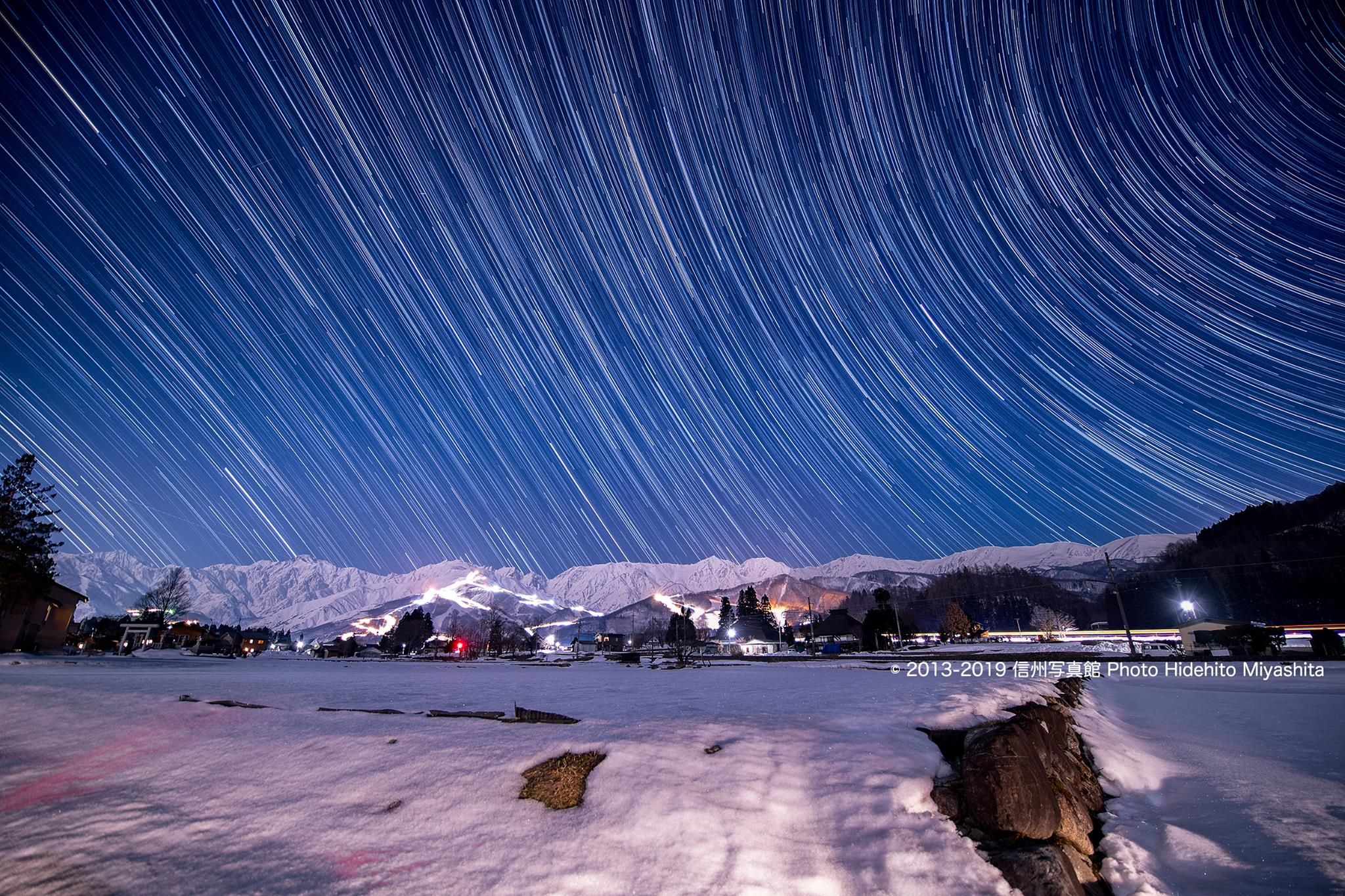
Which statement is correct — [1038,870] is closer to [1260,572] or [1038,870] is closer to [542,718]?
[542,718]

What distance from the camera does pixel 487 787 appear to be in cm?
688

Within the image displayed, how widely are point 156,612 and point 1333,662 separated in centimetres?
15126

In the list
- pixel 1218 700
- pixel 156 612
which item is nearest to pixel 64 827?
pixel 1218 700

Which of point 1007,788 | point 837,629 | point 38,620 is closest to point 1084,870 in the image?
point 1007,788

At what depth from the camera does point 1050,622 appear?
10919 cm

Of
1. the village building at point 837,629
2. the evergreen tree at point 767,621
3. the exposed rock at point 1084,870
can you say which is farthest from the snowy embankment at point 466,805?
the evergreen tree at point 767,621

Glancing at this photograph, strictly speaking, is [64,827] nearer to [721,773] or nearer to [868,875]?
[721,773]

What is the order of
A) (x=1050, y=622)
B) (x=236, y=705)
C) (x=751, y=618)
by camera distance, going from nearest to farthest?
(x=236, y=705), (x=1050, y=622), (x=751, y=618)

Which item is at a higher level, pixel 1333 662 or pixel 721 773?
pixel 721 773

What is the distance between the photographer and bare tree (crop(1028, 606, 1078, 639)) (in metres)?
107

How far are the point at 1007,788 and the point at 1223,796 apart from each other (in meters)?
5.95

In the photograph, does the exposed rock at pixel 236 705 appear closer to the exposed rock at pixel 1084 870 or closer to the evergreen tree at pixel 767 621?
the exposed rock at pixel 1084 870

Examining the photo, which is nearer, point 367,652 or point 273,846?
point 273,846

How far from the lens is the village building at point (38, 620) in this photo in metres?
47.0
